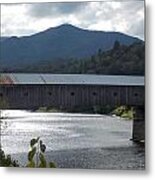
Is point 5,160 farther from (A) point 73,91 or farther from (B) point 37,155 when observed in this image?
(A) point 73,91

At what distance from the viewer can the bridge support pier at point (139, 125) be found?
7.29ft

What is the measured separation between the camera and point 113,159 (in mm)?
2264

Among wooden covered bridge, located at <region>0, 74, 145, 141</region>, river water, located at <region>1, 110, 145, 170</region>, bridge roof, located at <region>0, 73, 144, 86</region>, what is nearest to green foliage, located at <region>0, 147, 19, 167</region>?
river water, located at <region>1, 110, 145, 170</region>

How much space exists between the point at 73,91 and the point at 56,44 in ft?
0.75

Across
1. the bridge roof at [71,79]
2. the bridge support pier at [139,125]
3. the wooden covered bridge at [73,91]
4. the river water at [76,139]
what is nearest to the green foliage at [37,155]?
the river water at [76,139]

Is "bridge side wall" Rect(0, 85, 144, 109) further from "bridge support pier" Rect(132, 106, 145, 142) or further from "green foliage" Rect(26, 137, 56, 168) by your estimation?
"green foliage" Rect(26, 137, 56, 168)

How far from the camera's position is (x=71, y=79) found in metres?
2.32

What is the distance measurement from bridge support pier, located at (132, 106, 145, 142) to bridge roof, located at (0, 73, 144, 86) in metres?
0.12

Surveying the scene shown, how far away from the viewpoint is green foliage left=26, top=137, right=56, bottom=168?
7.63ft

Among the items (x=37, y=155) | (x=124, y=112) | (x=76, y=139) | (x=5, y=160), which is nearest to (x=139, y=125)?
(x=124, y=112)

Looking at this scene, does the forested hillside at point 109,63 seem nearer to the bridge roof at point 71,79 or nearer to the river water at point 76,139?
the bridge roof at point 71,79

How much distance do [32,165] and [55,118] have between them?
24 centimetres

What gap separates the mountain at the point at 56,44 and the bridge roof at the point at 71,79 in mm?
60

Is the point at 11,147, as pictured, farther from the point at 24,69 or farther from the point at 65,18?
the point at 65,18
